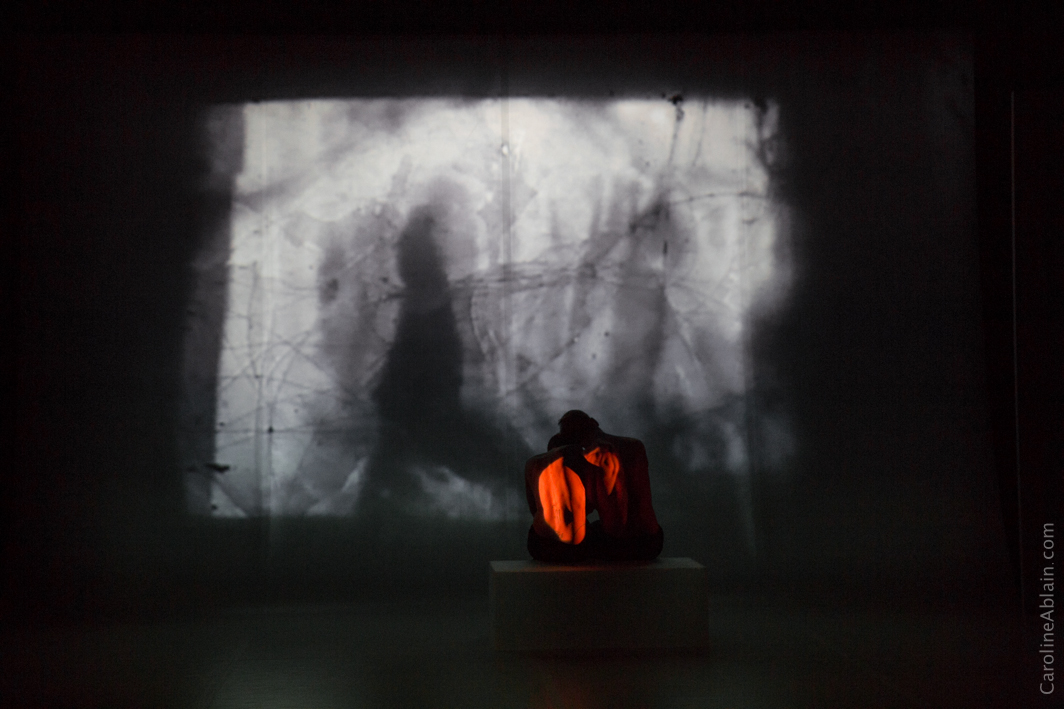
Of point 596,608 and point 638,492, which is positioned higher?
point 638,492

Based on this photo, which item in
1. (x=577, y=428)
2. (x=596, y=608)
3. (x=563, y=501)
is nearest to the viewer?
(x=596, y=608)

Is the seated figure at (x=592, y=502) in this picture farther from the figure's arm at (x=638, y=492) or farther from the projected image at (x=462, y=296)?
the projected image at (x=462, y=296)

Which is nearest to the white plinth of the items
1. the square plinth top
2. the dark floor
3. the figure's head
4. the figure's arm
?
the square plinth top

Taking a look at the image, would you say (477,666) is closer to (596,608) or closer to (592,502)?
(596,608)

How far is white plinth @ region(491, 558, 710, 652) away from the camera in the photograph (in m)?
4.16

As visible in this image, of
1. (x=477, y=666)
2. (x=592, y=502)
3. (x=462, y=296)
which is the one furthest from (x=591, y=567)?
(x=462, y=296)

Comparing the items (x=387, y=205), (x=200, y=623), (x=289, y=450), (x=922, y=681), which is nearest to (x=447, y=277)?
(x=387, y=205)

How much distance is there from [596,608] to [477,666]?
1.87 feet

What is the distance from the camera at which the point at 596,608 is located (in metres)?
4.16

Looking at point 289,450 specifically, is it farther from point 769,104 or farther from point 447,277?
point 769,104

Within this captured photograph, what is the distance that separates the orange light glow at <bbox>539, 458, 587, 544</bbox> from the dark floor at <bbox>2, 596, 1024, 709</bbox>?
58 cm

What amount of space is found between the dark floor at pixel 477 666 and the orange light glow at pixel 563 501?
22.8 inches

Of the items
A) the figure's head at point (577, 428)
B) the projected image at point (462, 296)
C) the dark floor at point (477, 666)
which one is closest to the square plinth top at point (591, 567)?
the dark floor at point (477, 666)

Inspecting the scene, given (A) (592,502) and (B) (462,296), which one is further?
(B) (462,296)
